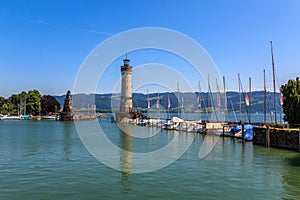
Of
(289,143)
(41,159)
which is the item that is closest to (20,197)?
(41,159)

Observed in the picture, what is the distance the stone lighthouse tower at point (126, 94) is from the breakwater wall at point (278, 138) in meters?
58.4

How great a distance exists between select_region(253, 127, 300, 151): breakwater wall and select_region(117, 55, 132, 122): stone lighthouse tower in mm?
58386

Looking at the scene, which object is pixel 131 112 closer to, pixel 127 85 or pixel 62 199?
pixel 127 85

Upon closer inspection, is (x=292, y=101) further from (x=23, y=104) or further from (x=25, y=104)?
(x=23, y=104)

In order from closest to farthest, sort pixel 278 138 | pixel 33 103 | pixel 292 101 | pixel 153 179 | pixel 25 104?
pixel 153 179 → pixel 278 138 → pixel 292 101 → pixel 25 104 → pixel 33 103

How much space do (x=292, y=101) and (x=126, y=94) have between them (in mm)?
62459

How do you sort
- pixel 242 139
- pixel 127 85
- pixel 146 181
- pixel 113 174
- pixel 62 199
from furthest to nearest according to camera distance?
pixel 127 85 < pixel 242 139 < pixel 113 174 < pixel 146 181 < pixel 62 199

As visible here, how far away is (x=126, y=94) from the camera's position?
302 feet

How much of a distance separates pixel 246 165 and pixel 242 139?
17.2m

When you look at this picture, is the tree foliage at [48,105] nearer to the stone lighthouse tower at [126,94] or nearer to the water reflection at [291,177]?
the stone lighthouse tower at [126,94]

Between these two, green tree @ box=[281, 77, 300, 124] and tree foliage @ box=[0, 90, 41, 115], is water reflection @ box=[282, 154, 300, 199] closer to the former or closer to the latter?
green tree @ box=[281, 77, 300, 124]

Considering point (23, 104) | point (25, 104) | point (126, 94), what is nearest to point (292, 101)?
point (126, 94)

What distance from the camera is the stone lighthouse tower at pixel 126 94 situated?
91.7 m

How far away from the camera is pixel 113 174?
19.5 metres
